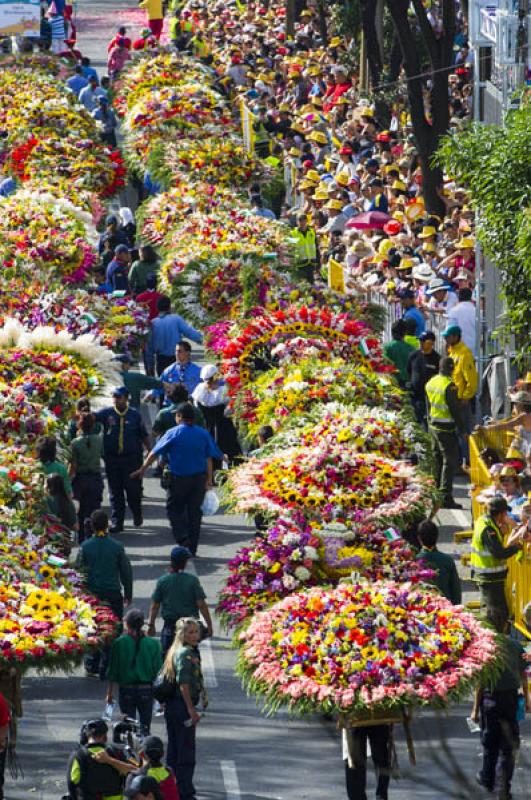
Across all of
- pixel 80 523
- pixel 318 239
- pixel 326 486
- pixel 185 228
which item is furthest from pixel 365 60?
pixel 326 486

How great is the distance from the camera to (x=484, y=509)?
61.3ft

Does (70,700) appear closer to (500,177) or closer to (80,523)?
(80,523)

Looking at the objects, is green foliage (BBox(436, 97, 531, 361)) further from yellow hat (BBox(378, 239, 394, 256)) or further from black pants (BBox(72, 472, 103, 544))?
black pants (BBox(72, 472, 103, 544))

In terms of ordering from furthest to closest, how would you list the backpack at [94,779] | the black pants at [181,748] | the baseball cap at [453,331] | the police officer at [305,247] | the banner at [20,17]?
1. the banner at [20,17]
2. the police officer at [305,247]
3. the baseball cap at [453,331]
4. the black pants at [181,748]
5. the backpack at [94,779]

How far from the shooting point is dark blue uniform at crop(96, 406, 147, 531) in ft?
69.5

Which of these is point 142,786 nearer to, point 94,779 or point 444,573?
point 94,779

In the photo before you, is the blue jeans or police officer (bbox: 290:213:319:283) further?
police officer (bbox: 290:213:319:283)

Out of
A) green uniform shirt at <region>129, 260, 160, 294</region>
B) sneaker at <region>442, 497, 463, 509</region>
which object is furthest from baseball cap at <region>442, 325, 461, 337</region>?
green uniform shirt at <region>129, 260, 160, 294</region>

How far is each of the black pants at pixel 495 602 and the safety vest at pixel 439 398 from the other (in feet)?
14.4

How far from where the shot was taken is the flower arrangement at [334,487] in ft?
55.7

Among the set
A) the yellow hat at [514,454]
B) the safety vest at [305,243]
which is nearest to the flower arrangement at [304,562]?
the yellow hat at [514,454]

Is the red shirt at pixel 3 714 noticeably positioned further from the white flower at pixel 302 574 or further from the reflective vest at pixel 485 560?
the reflective vest at pixel 485 560

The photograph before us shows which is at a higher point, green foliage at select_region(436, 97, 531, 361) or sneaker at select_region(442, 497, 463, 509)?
green foliage at select_region(436, 97, 531, 361)

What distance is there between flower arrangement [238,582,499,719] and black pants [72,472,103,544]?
18.0ft
